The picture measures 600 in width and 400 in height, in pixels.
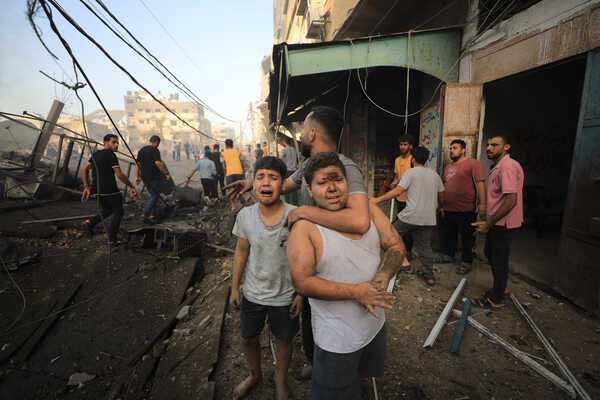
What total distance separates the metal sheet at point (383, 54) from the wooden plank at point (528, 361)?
162 inches

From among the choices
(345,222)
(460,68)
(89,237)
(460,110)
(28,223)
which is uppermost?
(460,68)

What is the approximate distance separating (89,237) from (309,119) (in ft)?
19.9

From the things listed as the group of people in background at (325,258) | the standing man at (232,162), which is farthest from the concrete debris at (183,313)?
the standing man at (232,162)

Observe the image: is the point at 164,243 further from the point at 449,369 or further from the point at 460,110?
the point at 460,110

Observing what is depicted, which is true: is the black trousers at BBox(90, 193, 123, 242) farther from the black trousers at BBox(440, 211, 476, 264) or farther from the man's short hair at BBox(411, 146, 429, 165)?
the black trousers at BBox(440, 211, 476, 264)

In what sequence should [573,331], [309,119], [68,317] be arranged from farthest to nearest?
1. [68,317]
2. [573,331]
3. [309,119]

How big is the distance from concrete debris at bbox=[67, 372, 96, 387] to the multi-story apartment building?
58385mm

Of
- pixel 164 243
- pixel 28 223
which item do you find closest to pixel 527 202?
pixel 164 243

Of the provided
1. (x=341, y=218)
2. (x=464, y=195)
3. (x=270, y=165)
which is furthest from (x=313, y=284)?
(x=464, y=195)

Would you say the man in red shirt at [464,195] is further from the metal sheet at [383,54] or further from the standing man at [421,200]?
the metal sheet at [383,54]

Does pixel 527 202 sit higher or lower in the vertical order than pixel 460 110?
lower

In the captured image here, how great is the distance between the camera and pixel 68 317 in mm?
3086

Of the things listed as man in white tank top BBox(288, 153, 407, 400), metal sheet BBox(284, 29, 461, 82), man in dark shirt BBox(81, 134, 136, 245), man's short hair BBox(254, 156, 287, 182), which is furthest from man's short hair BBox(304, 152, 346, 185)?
man in dark shirt BBox(81, 134, 136, 245)

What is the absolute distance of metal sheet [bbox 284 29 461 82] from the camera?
168 inches
